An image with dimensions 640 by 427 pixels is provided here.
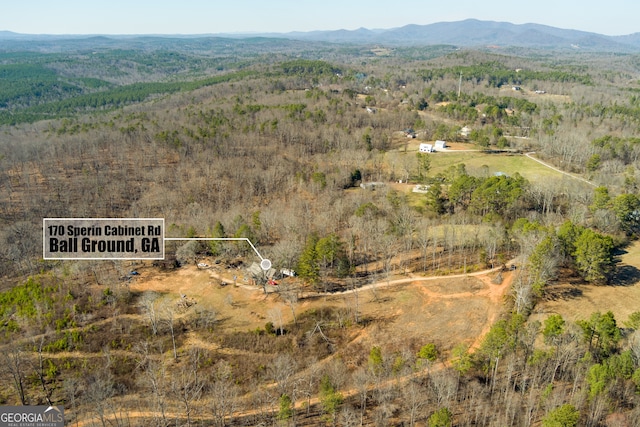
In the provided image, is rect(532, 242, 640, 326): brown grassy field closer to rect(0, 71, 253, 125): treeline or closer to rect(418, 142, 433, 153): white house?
rect(418, 142, 433, 153): white house

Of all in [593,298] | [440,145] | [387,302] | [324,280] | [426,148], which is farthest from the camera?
[440,145]

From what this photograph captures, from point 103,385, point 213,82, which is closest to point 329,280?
point 103,385

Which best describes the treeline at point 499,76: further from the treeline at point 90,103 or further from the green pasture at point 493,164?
the green pasture at point 493,164

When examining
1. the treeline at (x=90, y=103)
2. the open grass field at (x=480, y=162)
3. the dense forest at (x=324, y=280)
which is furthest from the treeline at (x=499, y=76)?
the open grass field at (x=480, y=162)

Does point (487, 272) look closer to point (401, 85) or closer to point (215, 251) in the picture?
point (215, 251)

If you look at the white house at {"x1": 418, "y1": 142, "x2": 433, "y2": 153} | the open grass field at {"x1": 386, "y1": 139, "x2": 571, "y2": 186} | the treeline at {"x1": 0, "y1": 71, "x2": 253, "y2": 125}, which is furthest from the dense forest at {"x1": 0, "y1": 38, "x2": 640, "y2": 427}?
the treeline at {"x1": 0, "y1": 71, "x2": 253, "y2": 125}

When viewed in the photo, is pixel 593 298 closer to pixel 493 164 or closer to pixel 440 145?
pixel 493 164

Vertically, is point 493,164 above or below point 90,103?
below

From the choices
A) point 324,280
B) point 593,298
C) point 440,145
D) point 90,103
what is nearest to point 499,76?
point 440,145

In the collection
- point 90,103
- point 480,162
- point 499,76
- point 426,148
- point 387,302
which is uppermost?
point 499,76
